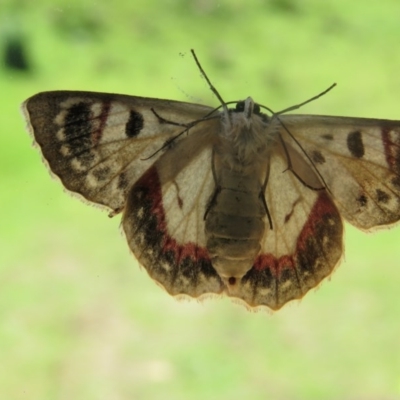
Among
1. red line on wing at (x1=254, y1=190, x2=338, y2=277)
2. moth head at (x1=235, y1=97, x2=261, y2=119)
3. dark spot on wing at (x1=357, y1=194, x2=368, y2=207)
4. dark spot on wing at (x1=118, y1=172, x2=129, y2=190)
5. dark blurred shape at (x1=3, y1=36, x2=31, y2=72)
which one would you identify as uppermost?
dark blurred shape at (x1=3, y1=36, x2=31, y2=72)

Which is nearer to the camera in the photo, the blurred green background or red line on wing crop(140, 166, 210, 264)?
red line on wing crop(140, 166, 210, 264)

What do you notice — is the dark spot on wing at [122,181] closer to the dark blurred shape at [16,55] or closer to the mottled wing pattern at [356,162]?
the mottled wing pattern at [356,162]

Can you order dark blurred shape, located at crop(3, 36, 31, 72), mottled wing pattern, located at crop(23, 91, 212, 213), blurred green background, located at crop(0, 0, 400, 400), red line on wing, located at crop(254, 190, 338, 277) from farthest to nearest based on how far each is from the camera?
dark blurred shape, located at crop(3, 36, 31, 72)
blurred green background, located at crop(0, 0, 400, 400)
red line on wing, located at crop(254, 190, 338, 277)
mottled wing pattern, located at crop(23, 91, 212, 213)

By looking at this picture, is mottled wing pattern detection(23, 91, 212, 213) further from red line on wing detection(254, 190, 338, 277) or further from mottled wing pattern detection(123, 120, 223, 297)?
red line on wing detection(254, 190, 338, 277)

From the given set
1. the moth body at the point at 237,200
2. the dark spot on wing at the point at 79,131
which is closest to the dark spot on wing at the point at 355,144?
the moth body at the point at 237,200

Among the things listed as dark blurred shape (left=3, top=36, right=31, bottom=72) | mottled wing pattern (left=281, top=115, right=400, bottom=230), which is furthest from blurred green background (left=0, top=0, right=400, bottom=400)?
mottled wing pattern (left=281, top=115, right=400, bottom=230)

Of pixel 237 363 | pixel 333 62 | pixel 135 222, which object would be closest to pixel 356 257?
pixel 237 363

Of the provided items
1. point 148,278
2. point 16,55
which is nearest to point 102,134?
point 148,278
